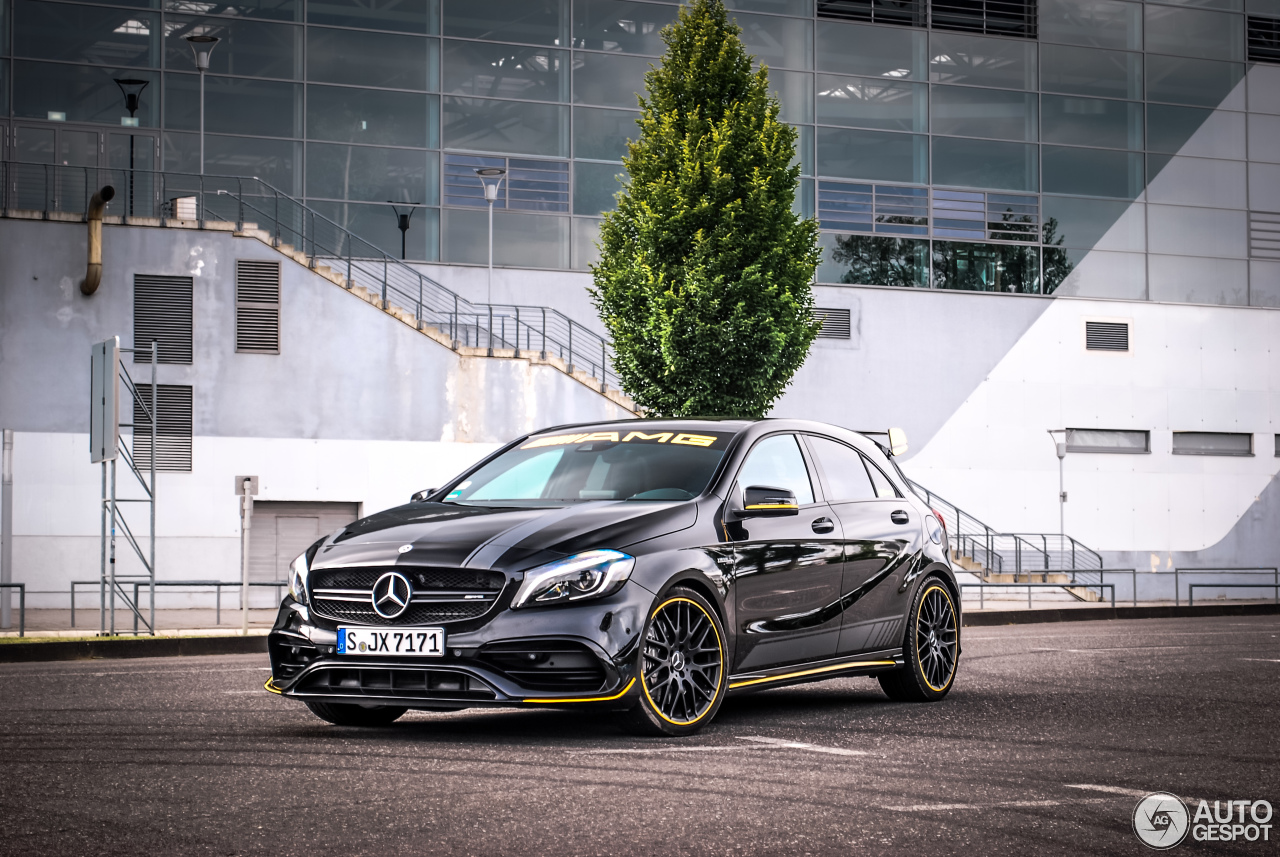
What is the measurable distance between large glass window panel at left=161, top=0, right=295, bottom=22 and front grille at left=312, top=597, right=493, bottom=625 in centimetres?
2819

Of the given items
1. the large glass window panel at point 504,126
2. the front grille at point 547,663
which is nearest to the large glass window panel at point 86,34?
the large glass window panel at point 504,126

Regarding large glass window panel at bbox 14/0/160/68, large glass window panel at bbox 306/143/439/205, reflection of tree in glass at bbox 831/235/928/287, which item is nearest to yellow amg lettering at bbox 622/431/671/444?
large glass window panel at bbox 306/143/439/205

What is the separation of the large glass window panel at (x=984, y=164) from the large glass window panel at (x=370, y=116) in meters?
12.1

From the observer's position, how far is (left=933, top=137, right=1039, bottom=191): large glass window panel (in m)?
38.5

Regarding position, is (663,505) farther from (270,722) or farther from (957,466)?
(957,466)

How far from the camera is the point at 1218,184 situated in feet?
136

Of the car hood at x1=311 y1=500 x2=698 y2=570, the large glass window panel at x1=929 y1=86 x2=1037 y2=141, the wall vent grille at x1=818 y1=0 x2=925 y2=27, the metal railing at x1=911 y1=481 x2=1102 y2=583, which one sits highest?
the wall vent grille at x1=818 y1=0 x2=925 y2=27

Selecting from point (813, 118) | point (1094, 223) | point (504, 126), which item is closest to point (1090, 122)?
point (1094, 223)

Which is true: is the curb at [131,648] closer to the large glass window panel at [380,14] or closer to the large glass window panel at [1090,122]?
the large glass window panel at [380,14]

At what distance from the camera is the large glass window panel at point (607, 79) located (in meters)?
36.0

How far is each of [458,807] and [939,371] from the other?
1276 inches

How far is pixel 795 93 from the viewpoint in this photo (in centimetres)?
3762

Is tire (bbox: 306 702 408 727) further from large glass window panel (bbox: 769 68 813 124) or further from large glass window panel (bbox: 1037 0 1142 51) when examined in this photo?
large glass window panel (bbox: 1037 0 1142 51)

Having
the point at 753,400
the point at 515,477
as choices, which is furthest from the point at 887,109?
the point at 515,477
